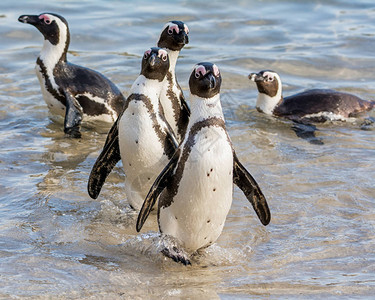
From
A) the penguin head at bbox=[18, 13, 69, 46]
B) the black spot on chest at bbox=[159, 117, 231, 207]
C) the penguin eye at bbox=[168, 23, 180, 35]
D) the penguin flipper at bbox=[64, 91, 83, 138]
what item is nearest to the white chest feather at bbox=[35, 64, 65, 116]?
the penguin flipper at bbox=[64, 91, 83, 138]

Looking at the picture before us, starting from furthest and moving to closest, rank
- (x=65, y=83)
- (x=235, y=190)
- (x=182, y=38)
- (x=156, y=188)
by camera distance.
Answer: (x=65, y=83)
(x=182, y=38)
(x=235, y=190)
(x=156, y=188)

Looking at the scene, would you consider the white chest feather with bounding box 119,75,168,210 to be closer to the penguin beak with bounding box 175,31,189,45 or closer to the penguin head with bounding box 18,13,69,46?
the penguin beak with bounding box 175,31,189,45

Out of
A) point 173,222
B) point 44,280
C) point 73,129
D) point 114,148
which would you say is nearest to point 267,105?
point 73,129

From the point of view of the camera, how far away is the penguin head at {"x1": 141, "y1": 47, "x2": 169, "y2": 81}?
4816 millimetres

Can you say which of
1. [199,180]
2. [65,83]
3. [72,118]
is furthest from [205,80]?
[65,83]

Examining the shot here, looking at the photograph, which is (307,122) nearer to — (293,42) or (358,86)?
(358,86)

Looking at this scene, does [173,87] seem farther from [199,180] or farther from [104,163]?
A: [199,180]

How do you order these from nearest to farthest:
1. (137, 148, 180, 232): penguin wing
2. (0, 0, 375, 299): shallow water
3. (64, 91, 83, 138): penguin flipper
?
(0, 0, 375, 299): shallow water < (137, 148, 180, 232): penguin wing < (64, 91, 83, 138): penguin flipper

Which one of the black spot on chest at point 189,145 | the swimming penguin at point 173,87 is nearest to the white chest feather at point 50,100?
the swimming penguin at point 173,87

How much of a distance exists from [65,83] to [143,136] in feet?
8.49

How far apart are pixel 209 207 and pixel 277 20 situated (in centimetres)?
805

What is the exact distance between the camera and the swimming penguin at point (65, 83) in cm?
707

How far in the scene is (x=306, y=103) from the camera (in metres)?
7.59

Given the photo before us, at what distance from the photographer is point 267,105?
770 centimetres
